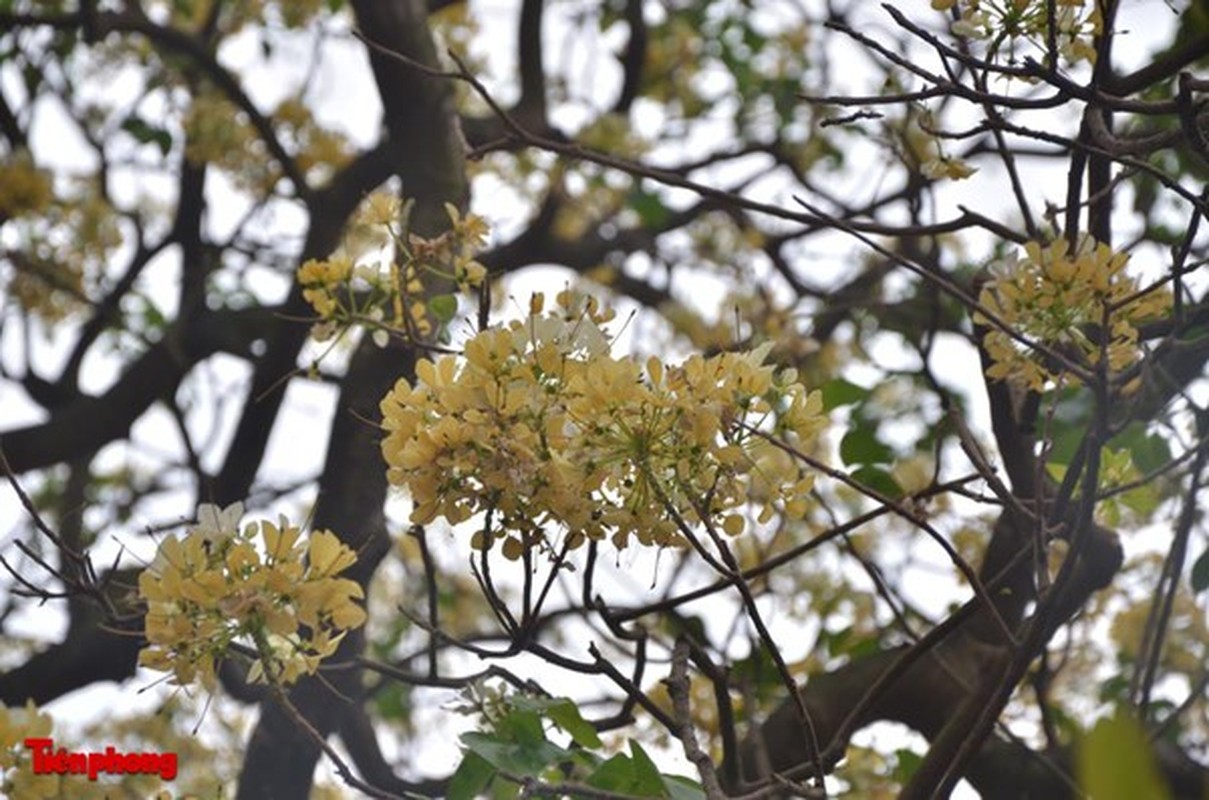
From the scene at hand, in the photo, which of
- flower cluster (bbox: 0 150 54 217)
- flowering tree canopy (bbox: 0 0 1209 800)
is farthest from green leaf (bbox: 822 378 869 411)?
flower cluster (bbox: 0 150 54 217)

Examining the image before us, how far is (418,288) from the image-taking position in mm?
1294

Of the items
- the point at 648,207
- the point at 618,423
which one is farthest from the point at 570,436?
the point at 648,207

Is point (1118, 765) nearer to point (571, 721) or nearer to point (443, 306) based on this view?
point (571, 721)

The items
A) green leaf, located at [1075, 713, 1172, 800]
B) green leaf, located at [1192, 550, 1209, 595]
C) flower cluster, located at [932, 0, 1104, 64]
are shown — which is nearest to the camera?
green leaf, located at [1075, 713, 1172, 800]

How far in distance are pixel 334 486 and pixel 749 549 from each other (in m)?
0.85

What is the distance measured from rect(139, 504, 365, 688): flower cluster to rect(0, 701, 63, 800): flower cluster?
0.37 m

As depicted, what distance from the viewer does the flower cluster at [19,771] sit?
127 centimetres

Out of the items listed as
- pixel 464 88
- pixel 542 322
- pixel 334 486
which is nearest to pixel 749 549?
pixel 334 486

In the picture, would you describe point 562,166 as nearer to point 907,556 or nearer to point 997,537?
point 907,556

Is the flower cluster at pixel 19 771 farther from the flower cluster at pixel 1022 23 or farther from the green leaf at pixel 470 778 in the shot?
the flower cluster at pixel 1022 23

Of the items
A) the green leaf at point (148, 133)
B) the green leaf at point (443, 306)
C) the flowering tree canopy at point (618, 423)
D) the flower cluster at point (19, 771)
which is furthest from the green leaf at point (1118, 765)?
the green leaf at point (148, 133)

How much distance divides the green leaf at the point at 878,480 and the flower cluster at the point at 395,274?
560 millimetres

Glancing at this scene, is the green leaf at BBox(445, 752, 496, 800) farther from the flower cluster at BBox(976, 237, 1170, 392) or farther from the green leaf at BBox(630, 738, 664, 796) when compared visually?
the flower cluster at BBox(976, 237, 1170, 392)

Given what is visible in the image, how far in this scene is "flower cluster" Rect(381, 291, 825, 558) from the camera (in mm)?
897
